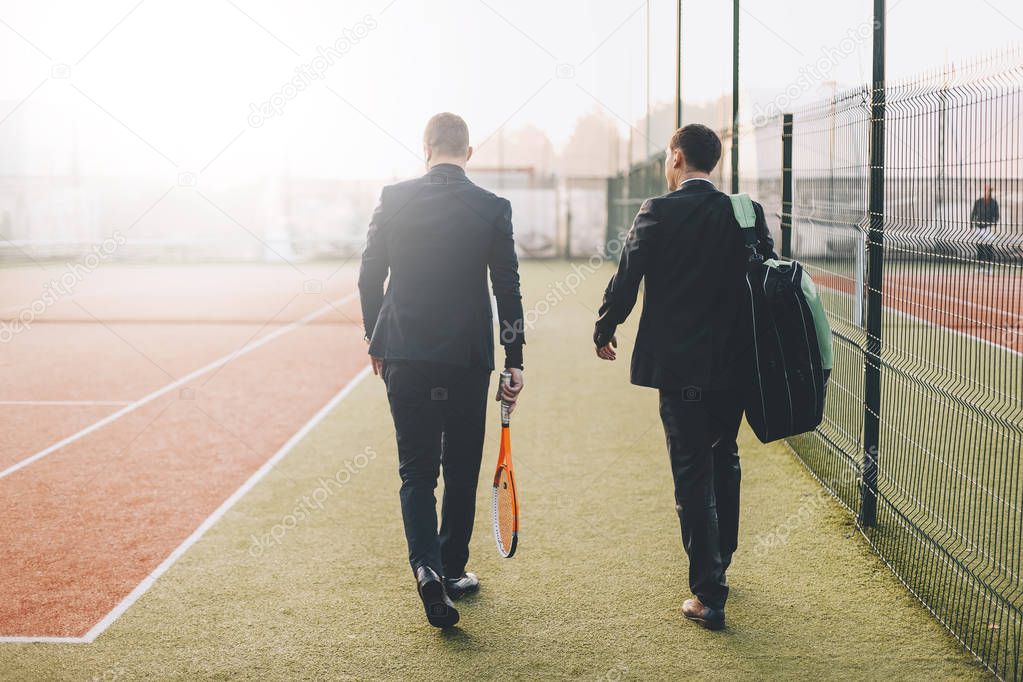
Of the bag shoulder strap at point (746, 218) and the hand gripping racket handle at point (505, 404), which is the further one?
the hand gripping racket handle at point (505, 404)

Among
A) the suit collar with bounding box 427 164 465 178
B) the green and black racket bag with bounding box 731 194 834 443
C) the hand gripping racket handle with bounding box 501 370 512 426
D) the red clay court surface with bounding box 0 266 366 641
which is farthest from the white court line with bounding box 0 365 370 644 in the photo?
the green and black racket bag with bounding box 731 194 834 443

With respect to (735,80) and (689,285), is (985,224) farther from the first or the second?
(735,80)

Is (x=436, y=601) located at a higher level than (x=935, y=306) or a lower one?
lower

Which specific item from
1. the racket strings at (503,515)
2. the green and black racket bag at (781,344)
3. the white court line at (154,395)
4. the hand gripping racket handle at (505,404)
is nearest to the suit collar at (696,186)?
the green and black racket bag at (781,344)

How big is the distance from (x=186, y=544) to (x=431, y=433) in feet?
5.50

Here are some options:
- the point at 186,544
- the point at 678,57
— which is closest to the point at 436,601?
the point at 186,544

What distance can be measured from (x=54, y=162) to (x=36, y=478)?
1150 inches

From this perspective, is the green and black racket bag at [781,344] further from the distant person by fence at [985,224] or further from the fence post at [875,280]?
the fence post at [875,280]

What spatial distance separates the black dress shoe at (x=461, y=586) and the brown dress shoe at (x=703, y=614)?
85 cm

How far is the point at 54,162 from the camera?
32.7 m

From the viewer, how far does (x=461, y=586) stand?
429cm

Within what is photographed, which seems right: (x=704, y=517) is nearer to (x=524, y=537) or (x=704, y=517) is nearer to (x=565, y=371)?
(x=524, y=537)

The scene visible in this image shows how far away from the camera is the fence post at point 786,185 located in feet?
20.6

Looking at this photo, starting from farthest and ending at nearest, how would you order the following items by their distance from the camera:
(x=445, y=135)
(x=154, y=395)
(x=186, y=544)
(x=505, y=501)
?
1. (x=154, y=395)
2. (x=186, y=544)
3. (x=505, y=501)
4. (x=445, y=135)
